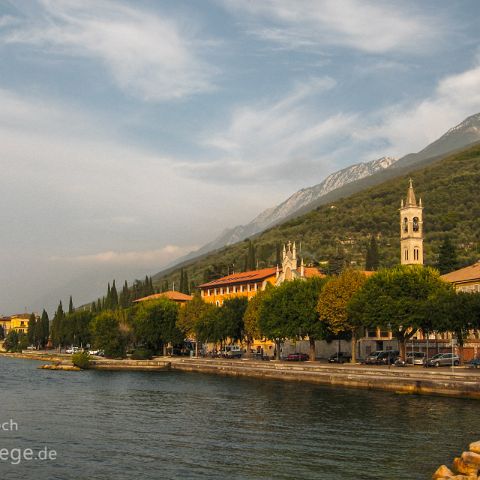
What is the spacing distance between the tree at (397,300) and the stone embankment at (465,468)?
173 ft

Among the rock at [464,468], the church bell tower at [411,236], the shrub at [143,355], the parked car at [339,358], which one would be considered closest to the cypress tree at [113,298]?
the shrub at [143,355]

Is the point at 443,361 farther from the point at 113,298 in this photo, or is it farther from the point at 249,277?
the point at 113,298

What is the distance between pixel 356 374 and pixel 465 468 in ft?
150

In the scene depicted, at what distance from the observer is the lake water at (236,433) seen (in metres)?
35.8

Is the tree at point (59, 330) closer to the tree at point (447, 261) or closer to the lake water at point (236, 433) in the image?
the tree at point (447, 261)

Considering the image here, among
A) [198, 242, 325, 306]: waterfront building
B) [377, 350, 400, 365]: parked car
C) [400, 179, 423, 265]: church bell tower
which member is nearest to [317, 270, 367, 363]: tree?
[377, 350, 400, 365]: parked car

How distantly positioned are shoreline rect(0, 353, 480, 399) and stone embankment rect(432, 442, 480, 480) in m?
30.5

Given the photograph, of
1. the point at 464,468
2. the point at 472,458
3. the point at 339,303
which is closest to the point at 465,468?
the point at 464,468

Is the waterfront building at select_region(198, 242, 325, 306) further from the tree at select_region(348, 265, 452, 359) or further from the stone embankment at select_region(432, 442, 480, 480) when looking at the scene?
the stone embankment at select_region(432, 442, 480, 480)

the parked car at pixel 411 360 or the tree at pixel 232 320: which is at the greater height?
the tree at pixel 232 320

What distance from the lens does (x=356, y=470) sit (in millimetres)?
34844

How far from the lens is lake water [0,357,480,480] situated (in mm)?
35781

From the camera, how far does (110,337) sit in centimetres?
13538

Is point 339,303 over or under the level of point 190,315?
over
